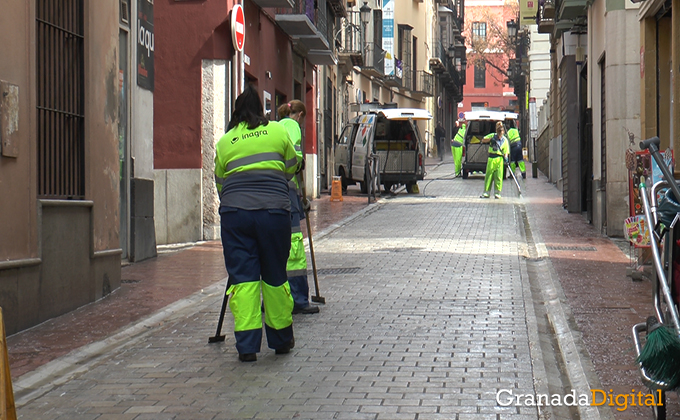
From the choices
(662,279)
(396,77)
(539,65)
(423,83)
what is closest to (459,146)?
(539,65)

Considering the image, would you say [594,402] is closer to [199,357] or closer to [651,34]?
[199,357]

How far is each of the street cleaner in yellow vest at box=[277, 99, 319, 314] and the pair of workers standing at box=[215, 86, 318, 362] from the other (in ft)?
3.22

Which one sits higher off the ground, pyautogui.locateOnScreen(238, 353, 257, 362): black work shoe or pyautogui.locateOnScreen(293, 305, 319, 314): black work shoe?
pyautogui.locateOnScreen(293, 305, 319, 314): black work shoe

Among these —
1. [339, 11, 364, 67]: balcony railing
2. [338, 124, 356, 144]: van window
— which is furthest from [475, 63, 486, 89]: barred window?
[338, 124, 356, 144]: van window

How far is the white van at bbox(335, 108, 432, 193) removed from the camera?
1031 inches

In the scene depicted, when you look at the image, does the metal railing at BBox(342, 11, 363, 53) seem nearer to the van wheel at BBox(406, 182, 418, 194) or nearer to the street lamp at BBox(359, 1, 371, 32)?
the street lamp at BBox(359, 1, 371, 32)

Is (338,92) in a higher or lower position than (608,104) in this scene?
higher

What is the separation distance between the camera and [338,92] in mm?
35031

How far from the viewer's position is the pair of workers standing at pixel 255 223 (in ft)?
22.2

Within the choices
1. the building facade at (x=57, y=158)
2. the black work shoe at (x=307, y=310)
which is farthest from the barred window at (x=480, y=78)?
the black work shoe at (x=307, y=310)

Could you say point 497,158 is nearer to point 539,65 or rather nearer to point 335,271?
point 335,271

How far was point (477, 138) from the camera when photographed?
34844 mm

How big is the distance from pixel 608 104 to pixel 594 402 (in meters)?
10.3

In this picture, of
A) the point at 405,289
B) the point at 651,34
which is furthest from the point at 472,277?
the point at 651,34
